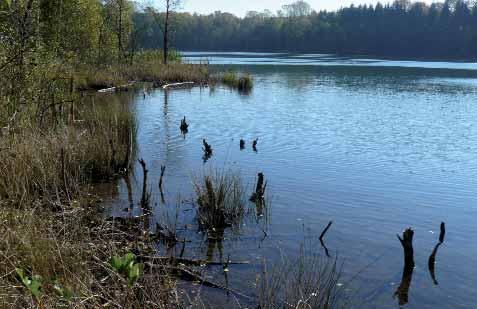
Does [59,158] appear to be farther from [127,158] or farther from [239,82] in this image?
[239,82]

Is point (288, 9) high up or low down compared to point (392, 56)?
up

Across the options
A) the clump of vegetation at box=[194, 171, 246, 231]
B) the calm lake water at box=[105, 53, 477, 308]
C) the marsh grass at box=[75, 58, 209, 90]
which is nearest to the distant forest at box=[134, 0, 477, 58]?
the marsh grass at box=[75, 58, 209, 90]

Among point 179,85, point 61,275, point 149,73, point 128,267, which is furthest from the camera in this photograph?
point 149,73

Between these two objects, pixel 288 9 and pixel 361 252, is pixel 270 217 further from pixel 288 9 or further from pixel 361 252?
pixel 288 9

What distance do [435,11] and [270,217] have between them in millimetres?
134722

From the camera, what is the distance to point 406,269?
775 centimetres

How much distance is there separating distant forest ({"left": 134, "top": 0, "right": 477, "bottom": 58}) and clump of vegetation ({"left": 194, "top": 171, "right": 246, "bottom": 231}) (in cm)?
10159

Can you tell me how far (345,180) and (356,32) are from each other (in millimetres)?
123294

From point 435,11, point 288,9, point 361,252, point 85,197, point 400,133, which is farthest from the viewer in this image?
point 288,9

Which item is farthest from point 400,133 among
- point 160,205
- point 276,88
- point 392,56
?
point 392,56

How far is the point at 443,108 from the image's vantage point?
28.4 metres

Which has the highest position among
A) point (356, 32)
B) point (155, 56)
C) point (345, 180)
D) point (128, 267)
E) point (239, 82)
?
point (356, 32)

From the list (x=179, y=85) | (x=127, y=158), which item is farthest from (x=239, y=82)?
(x=127, y=158)

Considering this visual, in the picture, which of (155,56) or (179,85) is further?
(155,56)
